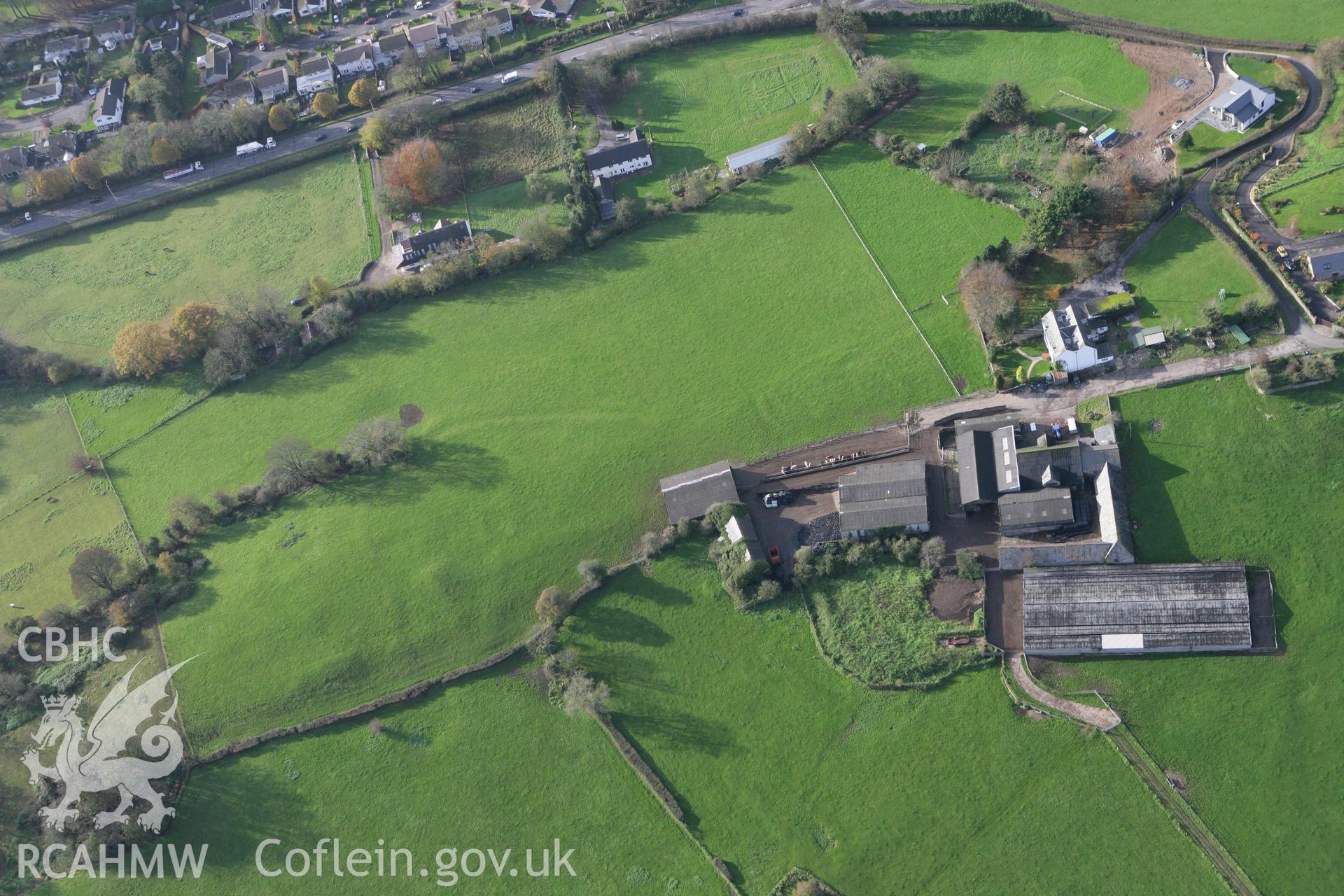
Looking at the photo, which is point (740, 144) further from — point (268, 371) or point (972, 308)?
point (268, 371)

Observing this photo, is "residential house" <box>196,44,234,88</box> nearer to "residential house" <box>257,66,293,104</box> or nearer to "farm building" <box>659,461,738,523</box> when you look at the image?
"residential house" <box>257,66,293,104</box>

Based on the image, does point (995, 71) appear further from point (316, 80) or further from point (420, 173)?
point (316, 80)

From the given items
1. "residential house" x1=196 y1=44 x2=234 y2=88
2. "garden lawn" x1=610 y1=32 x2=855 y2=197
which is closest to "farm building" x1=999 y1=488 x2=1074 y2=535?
"garden lawn" x1=610 y1=32 x2=855 y2=197

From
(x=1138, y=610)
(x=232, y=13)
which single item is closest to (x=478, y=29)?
(x=232, y=13)

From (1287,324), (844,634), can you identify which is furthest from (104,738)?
(1287,324)

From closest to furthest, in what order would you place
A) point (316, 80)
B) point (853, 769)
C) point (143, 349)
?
point (853, 769)
point (143, 349)
point (316, 80)
